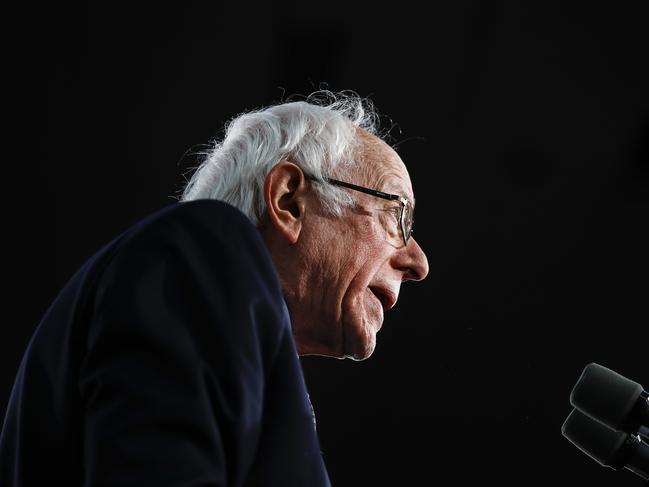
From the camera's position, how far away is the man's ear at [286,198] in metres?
1.50

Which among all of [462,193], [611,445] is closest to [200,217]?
[611,445]

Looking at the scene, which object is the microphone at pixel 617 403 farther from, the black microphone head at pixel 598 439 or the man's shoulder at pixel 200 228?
the man's shoulder at pixel 200 228

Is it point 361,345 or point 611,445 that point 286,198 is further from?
point 611,445

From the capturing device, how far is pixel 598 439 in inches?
49.7

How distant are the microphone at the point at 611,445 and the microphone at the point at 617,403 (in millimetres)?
21

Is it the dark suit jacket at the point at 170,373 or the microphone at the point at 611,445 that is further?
the microphone at the point at 611,445

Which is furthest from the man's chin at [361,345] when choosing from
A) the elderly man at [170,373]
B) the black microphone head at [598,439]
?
the elderly man at [170,373]

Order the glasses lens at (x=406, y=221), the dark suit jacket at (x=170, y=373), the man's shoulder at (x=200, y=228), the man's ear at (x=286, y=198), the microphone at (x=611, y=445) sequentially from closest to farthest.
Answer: the dark suit jacket at (x=170, y=373) → the man's shoulder at (x=200, y=228) → the microphone at (x=611, y=445) → the man's ear at (x=286, y=198) → the glasses lens at (x=406, y=221)

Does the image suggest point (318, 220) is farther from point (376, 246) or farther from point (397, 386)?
point (397, 386)

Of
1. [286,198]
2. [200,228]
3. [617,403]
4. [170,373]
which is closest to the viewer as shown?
[170,373]

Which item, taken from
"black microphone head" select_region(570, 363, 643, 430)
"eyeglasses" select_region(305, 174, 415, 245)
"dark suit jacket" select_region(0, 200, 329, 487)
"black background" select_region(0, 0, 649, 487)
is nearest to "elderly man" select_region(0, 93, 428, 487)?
"dark suit jacket" select_region(0, 200, 329, 487)

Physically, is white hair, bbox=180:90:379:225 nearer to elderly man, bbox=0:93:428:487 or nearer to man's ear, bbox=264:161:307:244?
man's ear, bbox=264:161:307:244

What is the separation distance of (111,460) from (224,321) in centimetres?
19

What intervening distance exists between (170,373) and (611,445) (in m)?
0.77
